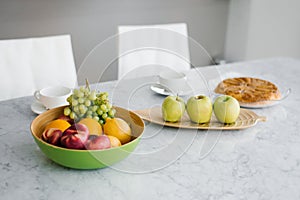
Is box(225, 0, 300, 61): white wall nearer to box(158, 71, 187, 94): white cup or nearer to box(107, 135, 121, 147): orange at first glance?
box(158, 71, 187, 94): white cup

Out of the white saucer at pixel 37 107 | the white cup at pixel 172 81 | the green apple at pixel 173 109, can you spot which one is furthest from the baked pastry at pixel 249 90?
the white saucer at pixel 37 107

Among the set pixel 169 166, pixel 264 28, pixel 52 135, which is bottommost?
pixel 264 28

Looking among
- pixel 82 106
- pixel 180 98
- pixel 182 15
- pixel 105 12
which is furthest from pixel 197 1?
pixel 82 106

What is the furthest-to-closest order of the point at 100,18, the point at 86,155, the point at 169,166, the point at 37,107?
the point at 100,18
the point at 37,107
the point at 169,166
the point at 86,155

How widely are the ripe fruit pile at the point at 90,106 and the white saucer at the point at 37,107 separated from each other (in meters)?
0.26

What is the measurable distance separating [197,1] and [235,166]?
2.46 metres

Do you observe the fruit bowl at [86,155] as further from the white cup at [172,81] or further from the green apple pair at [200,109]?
the white cup at [172,81]

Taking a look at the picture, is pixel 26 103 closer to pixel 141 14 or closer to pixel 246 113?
pixel 246 113

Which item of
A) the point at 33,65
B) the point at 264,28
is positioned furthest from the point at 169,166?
the point at 264,28

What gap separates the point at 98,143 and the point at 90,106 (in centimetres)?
19

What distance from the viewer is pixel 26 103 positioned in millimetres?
1540

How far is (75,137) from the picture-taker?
40.0 inches

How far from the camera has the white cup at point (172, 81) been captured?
1508 mm

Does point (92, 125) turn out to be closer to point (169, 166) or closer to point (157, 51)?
point (169, 166)
